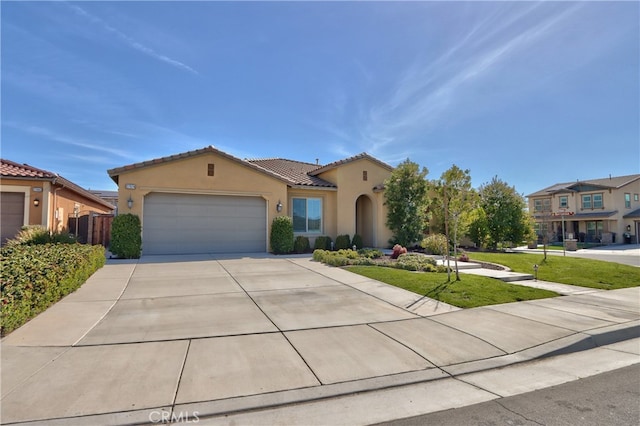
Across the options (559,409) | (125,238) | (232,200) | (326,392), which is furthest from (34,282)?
(232,200)

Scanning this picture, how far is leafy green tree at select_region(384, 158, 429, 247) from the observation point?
56.6ft

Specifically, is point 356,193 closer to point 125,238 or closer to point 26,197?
point 125,238

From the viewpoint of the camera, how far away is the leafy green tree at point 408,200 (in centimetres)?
1725

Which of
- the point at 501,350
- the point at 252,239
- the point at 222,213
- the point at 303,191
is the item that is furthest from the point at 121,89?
the point at 501,350

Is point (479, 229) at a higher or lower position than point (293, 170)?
lower

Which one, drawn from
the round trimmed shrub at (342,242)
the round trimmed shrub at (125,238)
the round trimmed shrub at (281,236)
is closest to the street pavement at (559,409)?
the round trimmed shrub at (281,236)

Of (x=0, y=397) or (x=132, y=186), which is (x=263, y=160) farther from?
(x=0, y=397)

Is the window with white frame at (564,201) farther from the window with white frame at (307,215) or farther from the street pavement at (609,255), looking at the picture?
the window with white frame at (307,215)

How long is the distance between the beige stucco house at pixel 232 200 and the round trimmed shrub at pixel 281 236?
0.52m

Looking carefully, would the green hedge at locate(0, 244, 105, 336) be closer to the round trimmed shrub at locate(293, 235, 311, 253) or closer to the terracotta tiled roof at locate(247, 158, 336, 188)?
the round trimmed shrub at locate(293, 235, 311, 253)

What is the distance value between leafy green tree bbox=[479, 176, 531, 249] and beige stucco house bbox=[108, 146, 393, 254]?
7.20 metres

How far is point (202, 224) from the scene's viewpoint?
A: 579 inches

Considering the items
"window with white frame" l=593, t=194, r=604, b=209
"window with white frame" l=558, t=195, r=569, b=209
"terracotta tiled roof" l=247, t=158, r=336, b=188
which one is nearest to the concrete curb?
"terracotta tiled roof" l=247, t=158, r=336, b=188

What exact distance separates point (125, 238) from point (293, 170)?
10486 mm
